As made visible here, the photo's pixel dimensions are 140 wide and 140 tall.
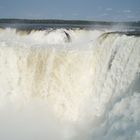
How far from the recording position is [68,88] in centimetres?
1456

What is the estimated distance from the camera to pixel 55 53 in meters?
15.2

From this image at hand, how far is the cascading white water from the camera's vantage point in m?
11.8

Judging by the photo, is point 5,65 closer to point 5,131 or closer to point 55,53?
point 55,53

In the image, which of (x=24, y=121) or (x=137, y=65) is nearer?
(x=137, y=65)

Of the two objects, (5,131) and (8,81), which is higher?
(8,81)

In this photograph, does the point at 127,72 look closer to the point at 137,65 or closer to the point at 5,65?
the point at 137,65

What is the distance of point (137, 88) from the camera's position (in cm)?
1080

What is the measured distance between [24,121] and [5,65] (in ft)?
9.71

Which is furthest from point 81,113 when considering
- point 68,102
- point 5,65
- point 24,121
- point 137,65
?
point 5,65

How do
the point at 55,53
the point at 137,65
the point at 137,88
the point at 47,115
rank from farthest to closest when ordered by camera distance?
the point at 55,53 < the point at 47,115 < the point at 137,65 < the point at 137,88

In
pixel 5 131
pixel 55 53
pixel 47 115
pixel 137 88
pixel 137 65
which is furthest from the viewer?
pixel 55 53

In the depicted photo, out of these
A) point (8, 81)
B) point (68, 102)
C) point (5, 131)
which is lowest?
point (5, 131)

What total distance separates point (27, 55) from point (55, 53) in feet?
3.88

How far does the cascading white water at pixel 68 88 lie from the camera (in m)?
11.8
